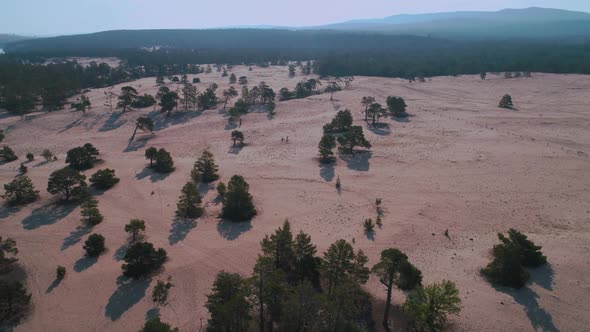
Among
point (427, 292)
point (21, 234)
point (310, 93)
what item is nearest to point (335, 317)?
point (427, 292)

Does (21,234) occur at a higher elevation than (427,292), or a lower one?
lower

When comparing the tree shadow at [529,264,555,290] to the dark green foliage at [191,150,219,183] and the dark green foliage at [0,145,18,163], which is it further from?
the dark green foliage at [0,145,18,163]

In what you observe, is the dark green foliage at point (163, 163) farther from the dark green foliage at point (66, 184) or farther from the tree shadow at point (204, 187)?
the dark green foliage at point (66, 184)

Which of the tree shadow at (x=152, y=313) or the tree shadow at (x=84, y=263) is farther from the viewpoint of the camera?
the tree shadow at (x=84, y=263)

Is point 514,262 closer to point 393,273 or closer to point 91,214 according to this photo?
point 393,273

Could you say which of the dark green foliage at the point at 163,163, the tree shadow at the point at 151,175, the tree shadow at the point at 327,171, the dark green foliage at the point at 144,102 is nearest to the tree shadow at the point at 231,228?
the tree shadow at the point at 327,171

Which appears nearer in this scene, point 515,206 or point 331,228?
point 331,228

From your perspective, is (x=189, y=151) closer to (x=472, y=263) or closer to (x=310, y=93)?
Answer: (x=472, y=263)
